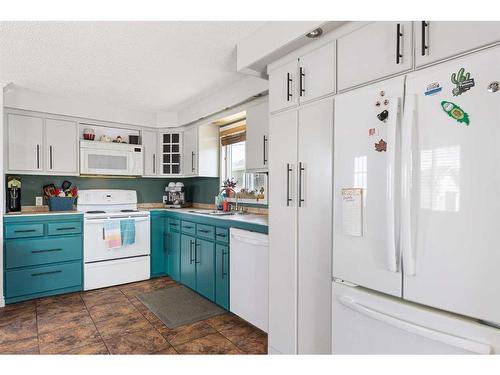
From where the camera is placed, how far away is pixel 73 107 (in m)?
3.90

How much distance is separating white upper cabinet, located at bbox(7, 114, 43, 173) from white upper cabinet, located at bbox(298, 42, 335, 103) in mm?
3334

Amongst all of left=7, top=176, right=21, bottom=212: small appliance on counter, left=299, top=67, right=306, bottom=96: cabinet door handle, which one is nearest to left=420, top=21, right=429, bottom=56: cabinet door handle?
left=299, top=67, right=306, bottom=96: cabinet door handle

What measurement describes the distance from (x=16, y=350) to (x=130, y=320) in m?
0.84

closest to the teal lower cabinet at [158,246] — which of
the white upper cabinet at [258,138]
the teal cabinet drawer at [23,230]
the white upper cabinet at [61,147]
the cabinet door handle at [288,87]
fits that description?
the white upper cabinet at [61,147]

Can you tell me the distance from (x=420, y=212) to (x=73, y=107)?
4.10 metres

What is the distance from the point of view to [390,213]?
1.33 metres

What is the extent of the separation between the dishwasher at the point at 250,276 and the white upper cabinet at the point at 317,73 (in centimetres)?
116

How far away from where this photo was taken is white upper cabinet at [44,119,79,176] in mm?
3762

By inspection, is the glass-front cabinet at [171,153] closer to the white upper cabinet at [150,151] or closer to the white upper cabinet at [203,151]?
the white upper cabinet at [150,151]

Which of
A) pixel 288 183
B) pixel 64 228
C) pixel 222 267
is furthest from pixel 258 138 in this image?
pixel 64 228

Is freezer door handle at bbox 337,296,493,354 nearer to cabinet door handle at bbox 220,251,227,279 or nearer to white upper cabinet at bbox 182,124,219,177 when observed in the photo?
cabinet door handle at bbox 220,251,227,279

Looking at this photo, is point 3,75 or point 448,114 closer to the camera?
point 448,114
